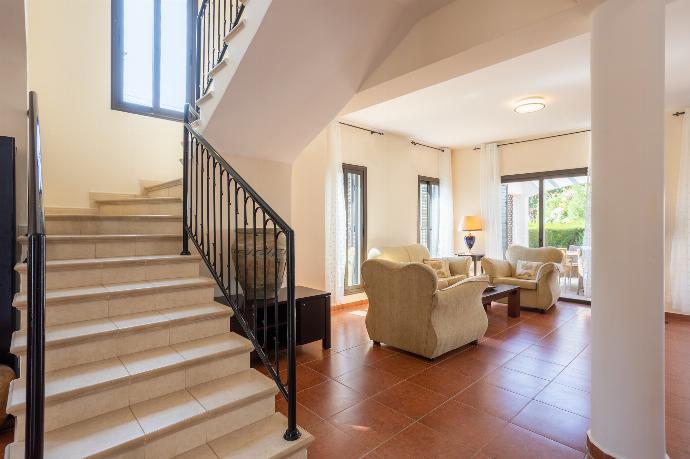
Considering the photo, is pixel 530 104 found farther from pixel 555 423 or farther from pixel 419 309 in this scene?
pixel 555 423

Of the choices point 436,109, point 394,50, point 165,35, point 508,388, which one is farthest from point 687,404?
point 165,35

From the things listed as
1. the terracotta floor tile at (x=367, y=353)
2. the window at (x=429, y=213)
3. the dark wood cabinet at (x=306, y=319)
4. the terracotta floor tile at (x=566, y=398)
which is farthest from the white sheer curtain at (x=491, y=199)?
the dark wood cabinet at (x=306, y=319)

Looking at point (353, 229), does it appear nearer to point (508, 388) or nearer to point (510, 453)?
point (508, 388)

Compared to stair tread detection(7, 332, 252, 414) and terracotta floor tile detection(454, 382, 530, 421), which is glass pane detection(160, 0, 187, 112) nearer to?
stair tread detection(7, 332, 252, 414)

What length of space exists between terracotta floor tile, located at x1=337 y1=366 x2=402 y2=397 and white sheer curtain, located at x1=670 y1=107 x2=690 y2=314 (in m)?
4.98

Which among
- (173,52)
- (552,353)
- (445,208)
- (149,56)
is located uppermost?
(173,52)

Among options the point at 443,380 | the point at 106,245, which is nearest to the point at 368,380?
the point at 443,380

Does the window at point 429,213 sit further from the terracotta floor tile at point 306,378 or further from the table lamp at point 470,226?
the terracotta floor tile at point 306,378

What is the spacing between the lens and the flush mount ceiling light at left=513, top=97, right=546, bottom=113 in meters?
4.89

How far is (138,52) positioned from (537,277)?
6369 millimetres

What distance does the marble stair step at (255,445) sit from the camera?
1.78 m

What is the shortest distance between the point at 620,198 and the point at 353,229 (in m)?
4.55

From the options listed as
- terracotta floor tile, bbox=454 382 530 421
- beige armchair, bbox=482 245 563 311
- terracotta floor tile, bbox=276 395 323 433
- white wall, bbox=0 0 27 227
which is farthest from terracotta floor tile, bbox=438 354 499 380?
white wall, bbox=0 0 27 227

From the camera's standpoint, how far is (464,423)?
8.02 feet
